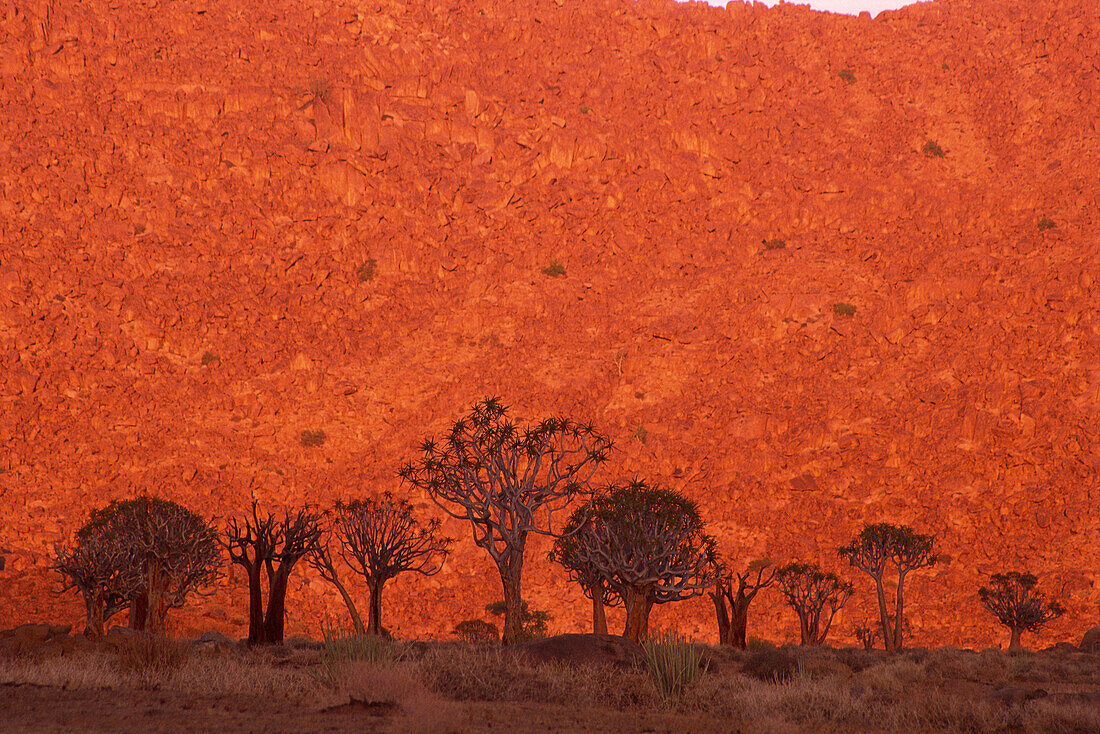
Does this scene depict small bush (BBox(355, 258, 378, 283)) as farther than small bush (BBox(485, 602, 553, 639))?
Yes

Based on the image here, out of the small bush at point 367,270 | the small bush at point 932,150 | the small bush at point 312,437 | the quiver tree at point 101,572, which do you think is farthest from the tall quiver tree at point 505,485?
the small bush at point 932,150

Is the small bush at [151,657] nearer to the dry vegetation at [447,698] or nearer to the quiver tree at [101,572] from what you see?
the dry vegetation at [447,698]

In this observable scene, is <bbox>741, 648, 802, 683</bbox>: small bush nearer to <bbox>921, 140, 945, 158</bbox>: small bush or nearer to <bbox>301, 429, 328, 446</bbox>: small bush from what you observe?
<bbox>301, 429, 328, 446</bbox>: small bush

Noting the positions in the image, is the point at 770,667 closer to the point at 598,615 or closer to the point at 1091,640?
the point at 598,615

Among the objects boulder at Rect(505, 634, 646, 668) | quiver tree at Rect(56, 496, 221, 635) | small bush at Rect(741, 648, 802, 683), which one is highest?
quiver tree at Rect(56, 496, 221, 635)

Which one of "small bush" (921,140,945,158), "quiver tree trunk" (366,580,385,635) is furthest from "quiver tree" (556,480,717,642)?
"small bush" (921,140,945,158)

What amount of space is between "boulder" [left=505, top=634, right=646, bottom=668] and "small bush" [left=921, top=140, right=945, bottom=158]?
58.0 m

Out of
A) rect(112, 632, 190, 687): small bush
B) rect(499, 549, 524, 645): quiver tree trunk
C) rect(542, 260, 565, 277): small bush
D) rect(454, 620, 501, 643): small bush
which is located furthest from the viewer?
rect(542, 260, 565, 277): small bush

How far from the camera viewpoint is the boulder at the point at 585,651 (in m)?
16.2

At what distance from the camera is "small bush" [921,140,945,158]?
62.7 metres

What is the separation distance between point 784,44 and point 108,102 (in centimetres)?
5713

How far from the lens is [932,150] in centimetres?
6288

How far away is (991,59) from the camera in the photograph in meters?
69.4

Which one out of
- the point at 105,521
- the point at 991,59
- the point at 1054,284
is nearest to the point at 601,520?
the point at 105,521
